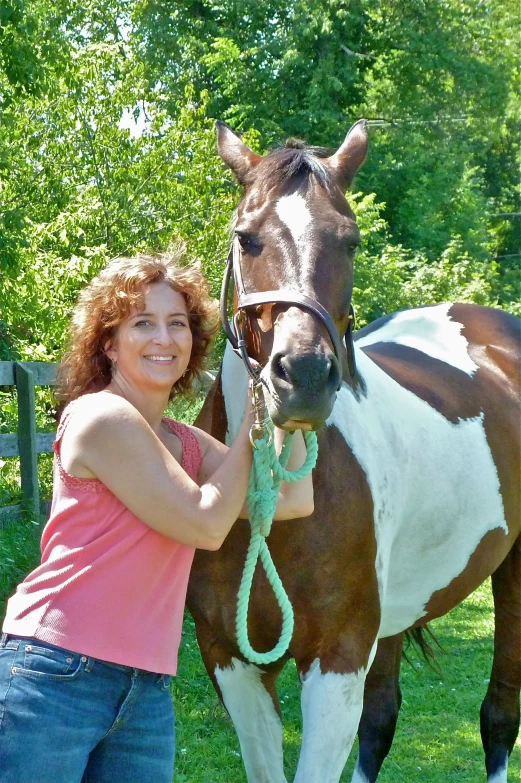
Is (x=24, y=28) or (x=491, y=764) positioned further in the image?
(x=24, y=28)

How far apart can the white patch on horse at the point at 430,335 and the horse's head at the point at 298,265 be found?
5.34 feet

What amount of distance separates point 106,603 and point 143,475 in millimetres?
274

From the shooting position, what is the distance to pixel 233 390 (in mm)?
2531

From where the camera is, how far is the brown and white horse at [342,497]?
211 cm

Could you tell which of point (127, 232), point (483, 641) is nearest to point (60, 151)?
point (127, 232)

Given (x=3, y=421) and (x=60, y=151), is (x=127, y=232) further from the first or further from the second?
(x=3, y=421)

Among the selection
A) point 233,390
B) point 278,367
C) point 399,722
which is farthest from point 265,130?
point 278,367

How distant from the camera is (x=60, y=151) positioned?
9500 mm

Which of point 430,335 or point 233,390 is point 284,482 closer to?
point 233,390

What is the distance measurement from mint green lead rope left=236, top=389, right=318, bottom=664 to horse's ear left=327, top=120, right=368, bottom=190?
79 centimetres

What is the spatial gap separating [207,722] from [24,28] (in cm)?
462

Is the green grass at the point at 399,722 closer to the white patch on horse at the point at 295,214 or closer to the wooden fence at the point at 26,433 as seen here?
the wooden fence at the point at 26,433

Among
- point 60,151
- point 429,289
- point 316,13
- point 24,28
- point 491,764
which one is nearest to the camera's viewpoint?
point 491,764

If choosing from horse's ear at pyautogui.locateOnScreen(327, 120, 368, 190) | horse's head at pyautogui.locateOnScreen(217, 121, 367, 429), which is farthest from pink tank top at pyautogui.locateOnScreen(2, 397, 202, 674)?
horse's ear at pyautogui.locateOnScreen(327, 120, 368, 190)
